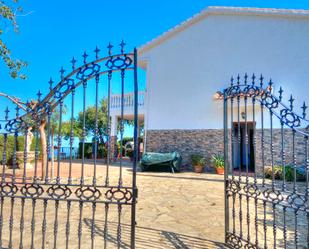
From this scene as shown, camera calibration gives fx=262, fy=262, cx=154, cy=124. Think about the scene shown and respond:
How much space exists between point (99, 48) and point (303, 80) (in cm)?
1007

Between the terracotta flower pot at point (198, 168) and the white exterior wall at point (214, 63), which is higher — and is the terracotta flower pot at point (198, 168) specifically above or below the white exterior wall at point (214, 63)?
below

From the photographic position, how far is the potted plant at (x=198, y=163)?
12016 mm

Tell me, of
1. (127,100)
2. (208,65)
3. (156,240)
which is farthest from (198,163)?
(156,240)

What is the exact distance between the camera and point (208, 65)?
12320mm

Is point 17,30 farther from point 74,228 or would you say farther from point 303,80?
point 303,80

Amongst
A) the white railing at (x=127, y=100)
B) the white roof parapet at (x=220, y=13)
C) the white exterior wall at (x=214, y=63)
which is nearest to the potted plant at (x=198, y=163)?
the white exterior wall at (x=214, y=63)

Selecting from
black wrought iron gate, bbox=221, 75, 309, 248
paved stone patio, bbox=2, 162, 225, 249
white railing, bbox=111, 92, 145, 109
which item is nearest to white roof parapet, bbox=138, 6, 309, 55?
white railing, bbox=111, 92, 145, 109

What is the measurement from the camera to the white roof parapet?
35.6 feet

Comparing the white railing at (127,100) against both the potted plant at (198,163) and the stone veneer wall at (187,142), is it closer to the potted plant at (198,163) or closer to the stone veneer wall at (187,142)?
the stone veneer wall at (187,142)

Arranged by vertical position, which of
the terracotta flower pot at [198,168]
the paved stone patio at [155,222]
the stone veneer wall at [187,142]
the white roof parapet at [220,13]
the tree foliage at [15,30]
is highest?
the white roof parapet at [220,13]

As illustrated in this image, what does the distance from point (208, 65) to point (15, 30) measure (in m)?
9.16

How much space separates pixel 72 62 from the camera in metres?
3.22

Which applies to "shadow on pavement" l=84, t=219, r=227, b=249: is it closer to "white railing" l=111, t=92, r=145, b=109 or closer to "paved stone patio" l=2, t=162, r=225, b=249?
"paved stone patio" l=2, t=162, r=225, b=249

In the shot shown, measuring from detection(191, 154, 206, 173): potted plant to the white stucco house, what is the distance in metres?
0.45
